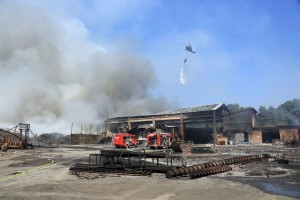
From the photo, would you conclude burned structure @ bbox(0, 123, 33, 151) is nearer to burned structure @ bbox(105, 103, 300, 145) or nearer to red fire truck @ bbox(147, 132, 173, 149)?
red fire truck @ bbox(147, 132, 173, 149)

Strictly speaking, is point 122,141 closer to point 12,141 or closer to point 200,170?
point 12,141


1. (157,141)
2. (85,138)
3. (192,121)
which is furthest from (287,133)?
(85,138)

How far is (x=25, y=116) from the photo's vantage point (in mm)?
59594

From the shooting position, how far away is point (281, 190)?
1046 centimetres

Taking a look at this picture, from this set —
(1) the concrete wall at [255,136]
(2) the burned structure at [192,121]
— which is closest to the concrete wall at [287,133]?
(1) the concrete wall at [255,136]

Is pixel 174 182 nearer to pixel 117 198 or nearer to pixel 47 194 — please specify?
pixel 117 198

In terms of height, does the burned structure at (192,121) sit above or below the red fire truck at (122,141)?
above

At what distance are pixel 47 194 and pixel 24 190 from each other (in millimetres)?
1260

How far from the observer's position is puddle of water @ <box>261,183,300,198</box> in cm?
981

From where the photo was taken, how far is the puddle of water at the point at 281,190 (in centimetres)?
981

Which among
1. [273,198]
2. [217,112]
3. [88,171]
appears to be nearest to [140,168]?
[88,171]

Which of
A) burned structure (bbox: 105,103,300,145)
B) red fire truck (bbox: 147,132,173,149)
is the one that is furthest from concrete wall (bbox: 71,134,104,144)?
red fire truck (bbox: 147,132,173,149)

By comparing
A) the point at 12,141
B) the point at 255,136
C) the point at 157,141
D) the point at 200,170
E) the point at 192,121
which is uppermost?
the point at 192,121

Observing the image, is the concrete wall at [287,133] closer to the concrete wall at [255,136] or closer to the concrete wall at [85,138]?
the concrete wall at [255,136]
